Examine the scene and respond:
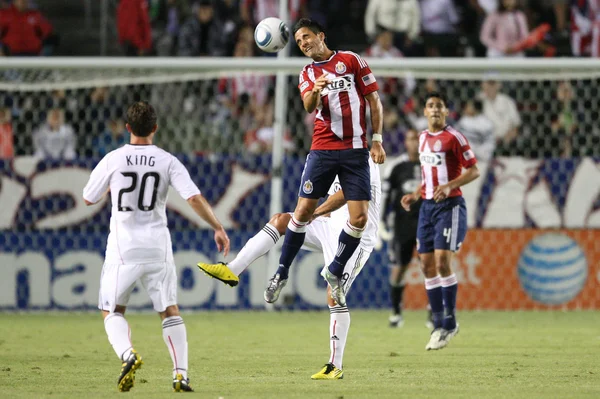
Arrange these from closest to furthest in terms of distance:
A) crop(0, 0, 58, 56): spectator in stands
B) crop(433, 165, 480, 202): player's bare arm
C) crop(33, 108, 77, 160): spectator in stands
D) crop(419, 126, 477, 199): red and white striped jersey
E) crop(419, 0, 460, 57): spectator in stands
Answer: crop(433, 165, 480, 202): player's bare arm, crop(419, 126, 477, 199): red and white striped jersey, crop(33, 108, 77, 160): spectator in stands, crop(0, 0, 58, 56): spectator in stands, crop(419, 0, 460, 57): spectator in stands

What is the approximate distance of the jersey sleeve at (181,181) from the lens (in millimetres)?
6727

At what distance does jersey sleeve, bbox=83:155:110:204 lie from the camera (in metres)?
6.82

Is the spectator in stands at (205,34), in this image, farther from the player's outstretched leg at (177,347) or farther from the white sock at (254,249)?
the player's outstretched leg at (177,347)

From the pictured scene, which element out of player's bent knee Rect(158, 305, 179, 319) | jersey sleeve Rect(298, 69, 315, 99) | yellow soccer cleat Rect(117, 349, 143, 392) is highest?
jersey sleeve Rect(298, 69, 315, 99)

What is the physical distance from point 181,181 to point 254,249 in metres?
1.48

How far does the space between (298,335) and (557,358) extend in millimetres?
3192

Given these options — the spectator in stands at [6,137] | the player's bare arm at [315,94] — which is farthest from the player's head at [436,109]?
the spectator in stands at [6,137]

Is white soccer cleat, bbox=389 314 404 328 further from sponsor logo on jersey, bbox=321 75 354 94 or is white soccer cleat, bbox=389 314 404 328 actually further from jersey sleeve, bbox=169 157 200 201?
jersey sleeve, bbox=169 157 200 201

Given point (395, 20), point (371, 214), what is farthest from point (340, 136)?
point (395, 20)

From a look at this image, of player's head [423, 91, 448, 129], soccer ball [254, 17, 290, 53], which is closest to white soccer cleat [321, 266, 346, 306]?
soccer ball [254, 17, 290, 53]

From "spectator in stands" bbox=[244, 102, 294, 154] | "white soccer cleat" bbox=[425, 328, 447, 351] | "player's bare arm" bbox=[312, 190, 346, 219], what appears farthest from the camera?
"spectator in stands" bbox=[244, 102, 294, 154]

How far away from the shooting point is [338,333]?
25.6ft

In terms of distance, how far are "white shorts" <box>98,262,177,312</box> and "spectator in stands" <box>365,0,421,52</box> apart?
34.4 ft

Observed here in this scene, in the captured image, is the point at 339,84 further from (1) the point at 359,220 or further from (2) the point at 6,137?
(2) the point at 6,137
